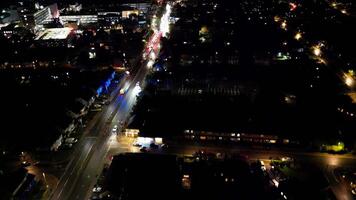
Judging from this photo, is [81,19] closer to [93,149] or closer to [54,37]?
[54,37]

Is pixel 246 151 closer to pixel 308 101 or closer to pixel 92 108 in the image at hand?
pixel 308 101

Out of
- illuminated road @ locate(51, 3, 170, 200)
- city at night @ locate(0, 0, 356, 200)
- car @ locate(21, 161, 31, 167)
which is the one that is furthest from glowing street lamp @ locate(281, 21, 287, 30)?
car @ locate(21, 161, 31, 167)

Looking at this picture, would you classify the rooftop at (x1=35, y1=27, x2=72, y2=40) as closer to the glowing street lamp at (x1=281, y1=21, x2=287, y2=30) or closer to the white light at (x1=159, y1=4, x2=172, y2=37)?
the white light at (x1=159, y1=4, x2=172, y2=37)

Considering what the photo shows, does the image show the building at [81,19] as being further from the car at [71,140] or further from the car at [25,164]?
the car at [25,164]

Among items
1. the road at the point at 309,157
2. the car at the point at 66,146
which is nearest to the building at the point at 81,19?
the car at the point at 66,146

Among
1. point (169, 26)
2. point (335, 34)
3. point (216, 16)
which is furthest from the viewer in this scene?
point (216, 16)

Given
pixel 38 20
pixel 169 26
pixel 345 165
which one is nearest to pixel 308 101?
pixel 345 165
